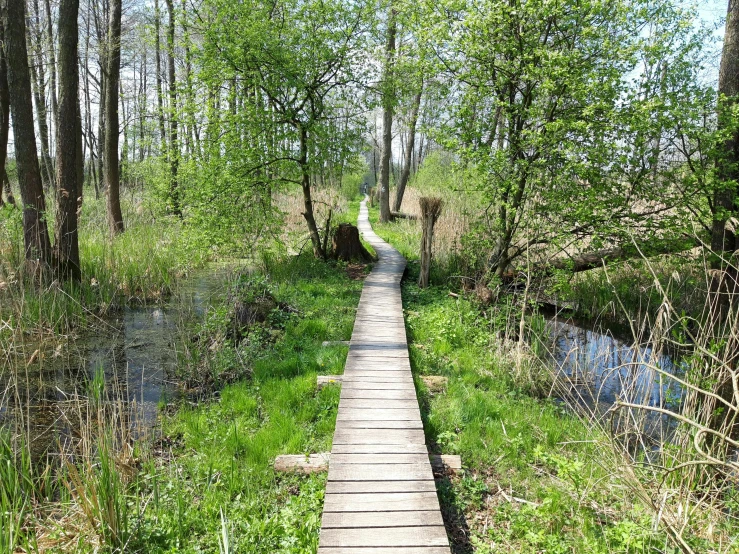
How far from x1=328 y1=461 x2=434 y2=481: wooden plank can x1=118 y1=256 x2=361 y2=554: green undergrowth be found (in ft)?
0.65

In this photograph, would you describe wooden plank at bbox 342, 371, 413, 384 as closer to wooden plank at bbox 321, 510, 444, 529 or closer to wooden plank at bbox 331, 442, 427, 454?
wooden plank at bbox 331, 442, 427, 454

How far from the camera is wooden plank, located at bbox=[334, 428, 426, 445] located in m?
3.68

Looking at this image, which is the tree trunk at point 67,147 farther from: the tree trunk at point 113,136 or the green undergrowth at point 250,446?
the tree trunk at point 113,136

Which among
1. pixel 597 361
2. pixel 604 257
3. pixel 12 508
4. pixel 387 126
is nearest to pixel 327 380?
pixel 12 508

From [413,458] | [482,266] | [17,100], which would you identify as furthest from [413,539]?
[17,100]

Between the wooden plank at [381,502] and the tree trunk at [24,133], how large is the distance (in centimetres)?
571

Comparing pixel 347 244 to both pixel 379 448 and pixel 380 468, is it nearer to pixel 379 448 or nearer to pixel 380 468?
pixel 379 448

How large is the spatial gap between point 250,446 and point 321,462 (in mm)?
621

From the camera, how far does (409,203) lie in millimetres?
20344

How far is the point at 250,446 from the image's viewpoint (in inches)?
152

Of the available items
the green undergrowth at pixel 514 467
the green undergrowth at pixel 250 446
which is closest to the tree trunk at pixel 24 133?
the green undergrowth at pixel 250 446

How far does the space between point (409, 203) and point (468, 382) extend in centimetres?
1570

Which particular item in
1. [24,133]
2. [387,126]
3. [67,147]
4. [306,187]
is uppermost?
[387,126]

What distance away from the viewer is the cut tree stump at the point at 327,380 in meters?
4.89
